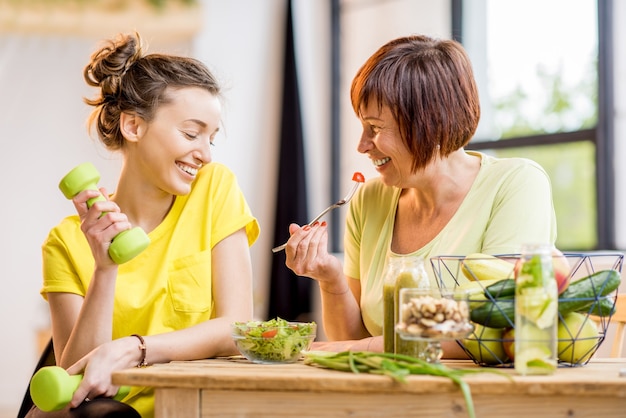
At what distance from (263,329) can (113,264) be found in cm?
34

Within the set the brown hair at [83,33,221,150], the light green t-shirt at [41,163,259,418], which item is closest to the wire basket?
the light green t-shirt at [41,163,259,418]

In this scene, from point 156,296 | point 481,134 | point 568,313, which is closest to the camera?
point 568,313

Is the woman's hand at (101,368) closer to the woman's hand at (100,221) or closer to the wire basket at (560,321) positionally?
the woman's hand at (100,221)

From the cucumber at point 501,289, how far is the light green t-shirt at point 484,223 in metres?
0.46

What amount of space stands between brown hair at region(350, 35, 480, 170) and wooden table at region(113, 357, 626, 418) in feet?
2.45

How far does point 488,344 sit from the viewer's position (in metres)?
1.33

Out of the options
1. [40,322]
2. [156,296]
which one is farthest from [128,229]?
[40,322]

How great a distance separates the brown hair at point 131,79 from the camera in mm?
1896

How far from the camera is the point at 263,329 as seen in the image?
4.93ft

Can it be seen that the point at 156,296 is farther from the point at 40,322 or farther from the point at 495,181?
the point at 40,322

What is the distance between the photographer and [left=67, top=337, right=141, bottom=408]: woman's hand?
149 centimetres

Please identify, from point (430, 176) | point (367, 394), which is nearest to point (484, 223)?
point (430, 176)

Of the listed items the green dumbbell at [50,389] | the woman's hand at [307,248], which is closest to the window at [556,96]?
the woman's hand at [307,248]

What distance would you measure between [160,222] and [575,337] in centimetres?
101
